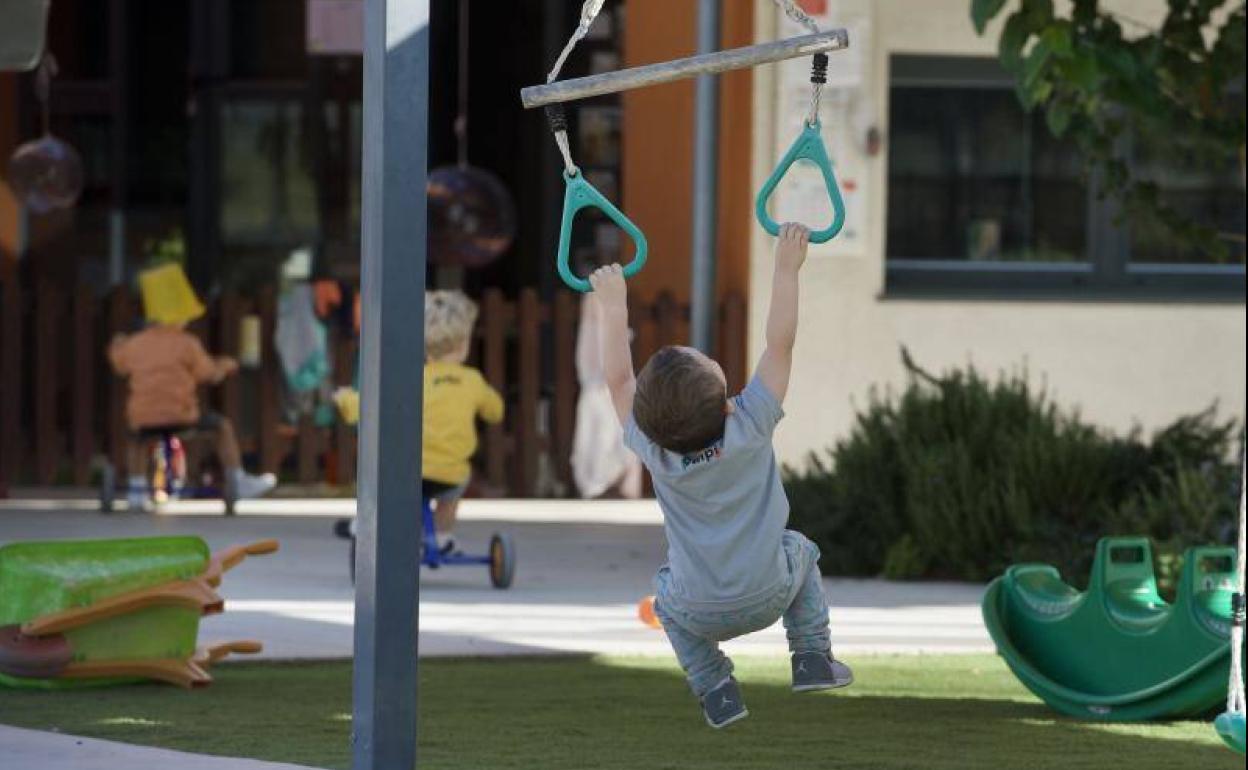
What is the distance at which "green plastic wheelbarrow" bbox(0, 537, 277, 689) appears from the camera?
904 cm

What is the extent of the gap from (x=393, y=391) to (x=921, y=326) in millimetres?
11593

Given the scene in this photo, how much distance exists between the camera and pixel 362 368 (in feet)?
21.0

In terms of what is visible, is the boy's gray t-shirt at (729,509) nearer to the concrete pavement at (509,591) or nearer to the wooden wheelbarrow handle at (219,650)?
the wooden wheelbarrow handle at (219,650)

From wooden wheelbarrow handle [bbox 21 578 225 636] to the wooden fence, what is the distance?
875 centimetres

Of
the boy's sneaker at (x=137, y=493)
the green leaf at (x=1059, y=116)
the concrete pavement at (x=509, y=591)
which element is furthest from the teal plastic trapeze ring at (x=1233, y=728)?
the boy's sneaker at (x=137, y=493)

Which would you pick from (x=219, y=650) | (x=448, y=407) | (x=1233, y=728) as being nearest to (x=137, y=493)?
(x=448, y=407)

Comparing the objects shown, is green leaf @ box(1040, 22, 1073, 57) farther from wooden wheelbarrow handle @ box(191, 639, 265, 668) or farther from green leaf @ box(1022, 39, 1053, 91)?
wooden wheelbarrow handle @ box(191, 639, 265, 668)

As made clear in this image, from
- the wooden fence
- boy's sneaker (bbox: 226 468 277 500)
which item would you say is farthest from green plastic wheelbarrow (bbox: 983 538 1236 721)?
the wooden fence

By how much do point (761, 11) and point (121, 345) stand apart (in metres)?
4.66

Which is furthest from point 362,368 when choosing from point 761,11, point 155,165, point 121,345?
point 155,165

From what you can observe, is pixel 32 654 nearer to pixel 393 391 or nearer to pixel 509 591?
pixel 393 391

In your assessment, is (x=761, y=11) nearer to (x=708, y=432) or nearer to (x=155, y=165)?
(x=155, y=165)

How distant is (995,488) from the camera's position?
13281 mm

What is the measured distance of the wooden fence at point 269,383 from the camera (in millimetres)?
17922
